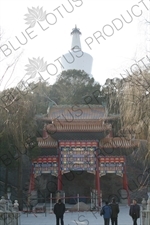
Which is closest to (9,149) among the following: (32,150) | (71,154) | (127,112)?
(32,150)

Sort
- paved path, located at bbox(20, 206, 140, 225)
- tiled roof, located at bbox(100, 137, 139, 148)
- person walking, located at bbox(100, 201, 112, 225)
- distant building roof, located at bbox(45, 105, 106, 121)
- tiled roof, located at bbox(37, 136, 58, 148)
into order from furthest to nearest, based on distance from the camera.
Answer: distant building roof, located at bbox(45, 105, 106, 121) → tiled roof, located at bbox(37, 136, 58, 148) → tiled roof, located at bbox(100, 137, 139, 148) → paved path, located at bbox(20, 206, 140, 225) → person walking, located at bbox(100, 201, 112, 225)

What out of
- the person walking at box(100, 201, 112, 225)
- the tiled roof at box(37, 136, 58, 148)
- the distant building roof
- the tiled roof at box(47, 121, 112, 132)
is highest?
the distant building roof

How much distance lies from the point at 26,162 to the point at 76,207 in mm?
8575

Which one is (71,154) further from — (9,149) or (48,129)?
(9,149)

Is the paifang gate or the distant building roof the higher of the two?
the distant building roof

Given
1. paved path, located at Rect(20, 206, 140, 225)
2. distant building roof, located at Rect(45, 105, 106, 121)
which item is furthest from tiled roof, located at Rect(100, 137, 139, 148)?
paved path, located at Rect(20, 206, 140, 225)

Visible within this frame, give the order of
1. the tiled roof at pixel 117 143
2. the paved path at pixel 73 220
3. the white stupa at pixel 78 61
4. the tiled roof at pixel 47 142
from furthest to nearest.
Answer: the white stupa at pixel 78 61 < the tiled roof at pixel 47 142 < the tiled roof at pixel 117 143 < the paved path at pixel 73 220

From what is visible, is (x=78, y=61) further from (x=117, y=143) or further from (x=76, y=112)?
(x=117, y=143)

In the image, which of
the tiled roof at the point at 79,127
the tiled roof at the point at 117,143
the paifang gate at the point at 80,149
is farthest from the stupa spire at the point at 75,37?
the tiled roof at the point at 79,127

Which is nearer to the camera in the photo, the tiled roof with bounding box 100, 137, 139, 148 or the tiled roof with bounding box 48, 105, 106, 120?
the tiled roof with bounding box 100, 137, 139, 148

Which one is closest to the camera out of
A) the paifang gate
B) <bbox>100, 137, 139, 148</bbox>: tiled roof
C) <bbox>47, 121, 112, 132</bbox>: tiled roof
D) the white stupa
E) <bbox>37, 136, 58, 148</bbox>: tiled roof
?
the paifang gate

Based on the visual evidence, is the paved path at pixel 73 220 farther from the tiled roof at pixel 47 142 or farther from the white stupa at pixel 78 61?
the white stupa at pixel 78 61

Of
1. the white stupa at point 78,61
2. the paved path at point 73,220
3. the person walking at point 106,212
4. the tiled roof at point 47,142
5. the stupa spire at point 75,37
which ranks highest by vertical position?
the stupa spire at point 75,37

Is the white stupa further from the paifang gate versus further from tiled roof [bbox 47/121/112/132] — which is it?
tiled roof [bbox 47/121/112/132]
